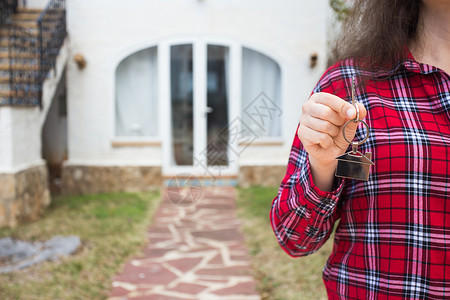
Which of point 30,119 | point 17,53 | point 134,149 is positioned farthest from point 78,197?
point 17,53

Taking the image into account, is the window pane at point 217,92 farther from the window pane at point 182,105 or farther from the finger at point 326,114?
the finger at point 326,114

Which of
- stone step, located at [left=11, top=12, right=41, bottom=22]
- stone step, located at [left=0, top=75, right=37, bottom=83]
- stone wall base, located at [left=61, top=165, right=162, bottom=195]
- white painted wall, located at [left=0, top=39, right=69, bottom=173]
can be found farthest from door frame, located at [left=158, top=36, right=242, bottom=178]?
stone step, located at [left=11, top=12, right=41, bottom=22]

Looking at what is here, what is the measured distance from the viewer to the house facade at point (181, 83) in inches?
257

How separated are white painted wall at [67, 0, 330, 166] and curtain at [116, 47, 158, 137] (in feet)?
0.57

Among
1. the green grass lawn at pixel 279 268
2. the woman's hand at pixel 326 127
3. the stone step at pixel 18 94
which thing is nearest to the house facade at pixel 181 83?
the stone step at pixel 18 94

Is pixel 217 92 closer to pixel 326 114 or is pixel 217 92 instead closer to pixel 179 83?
pixel 179 83

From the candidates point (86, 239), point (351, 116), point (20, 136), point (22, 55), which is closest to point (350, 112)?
point (351, 116)

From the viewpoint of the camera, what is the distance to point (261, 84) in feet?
22.8

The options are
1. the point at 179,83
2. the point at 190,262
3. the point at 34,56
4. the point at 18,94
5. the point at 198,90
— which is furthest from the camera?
the point at 179,83

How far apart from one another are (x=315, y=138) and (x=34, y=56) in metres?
5.75

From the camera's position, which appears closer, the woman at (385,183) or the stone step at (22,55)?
the woman at (385,183)

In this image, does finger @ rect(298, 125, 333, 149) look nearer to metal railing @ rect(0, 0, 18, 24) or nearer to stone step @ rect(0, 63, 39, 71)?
stone step @ rect(0, 63, 39, 71)

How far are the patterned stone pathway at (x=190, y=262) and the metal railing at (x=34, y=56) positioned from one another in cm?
208

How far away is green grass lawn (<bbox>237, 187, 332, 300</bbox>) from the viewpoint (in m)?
3.03
